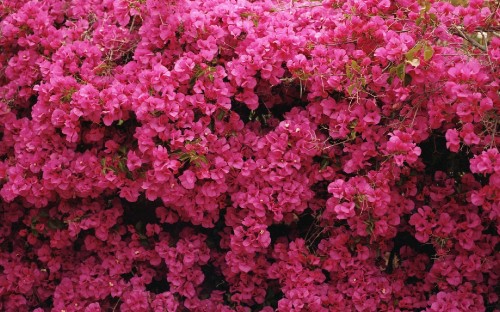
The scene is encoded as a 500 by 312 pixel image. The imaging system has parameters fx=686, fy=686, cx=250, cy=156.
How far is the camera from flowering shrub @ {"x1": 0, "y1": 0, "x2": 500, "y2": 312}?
8.17 ft

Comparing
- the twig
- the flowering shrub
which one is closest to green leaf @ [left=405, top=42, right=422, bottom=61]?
the flowering shrub

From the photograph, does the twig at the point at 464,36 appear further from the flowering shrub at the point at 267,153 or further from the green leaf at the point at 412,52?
the green leaf at the point at 412,52

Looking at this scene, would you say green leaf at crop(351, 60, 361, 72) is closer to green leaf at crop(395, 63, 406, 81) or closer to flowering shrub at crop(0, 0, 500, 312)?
flowering shrub at crop(0, 0, 500, 312)

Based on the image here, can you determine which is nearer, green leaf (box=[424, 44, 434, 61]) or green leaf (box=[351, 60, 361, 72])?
green leaf (box=[424, 44, 434, 61])

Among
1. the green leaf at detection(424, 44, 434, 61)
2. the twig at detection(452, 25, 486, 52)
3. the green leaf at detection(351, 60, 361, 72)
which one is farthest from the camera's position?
the twig at detection(452, 25, 486, 52)

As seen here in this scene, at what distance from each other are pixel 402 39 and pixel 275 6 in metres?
0.72

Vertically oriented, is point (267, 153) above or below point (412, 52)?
below

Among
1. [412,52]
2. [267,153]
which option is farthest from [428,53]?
[267,153]

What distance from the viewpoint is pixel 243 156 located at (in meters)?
2.73

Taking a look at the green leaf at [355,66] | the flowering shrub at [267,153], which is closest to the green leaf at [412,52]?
the flowering shrub at [267,153]

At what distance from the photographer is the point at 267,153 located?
8.67ft

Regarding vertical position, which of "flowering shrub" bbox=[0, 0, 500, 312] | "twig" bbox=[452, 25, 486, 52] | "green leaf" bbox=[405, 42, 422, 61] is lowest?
"flowering shrub" bbox=[0, 0, 500, 312]

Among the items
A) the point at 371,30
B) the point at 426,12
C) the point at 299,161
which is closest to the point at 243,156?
the point at 299,161

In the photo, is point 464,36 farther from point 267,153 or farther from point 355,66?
point 267,153
